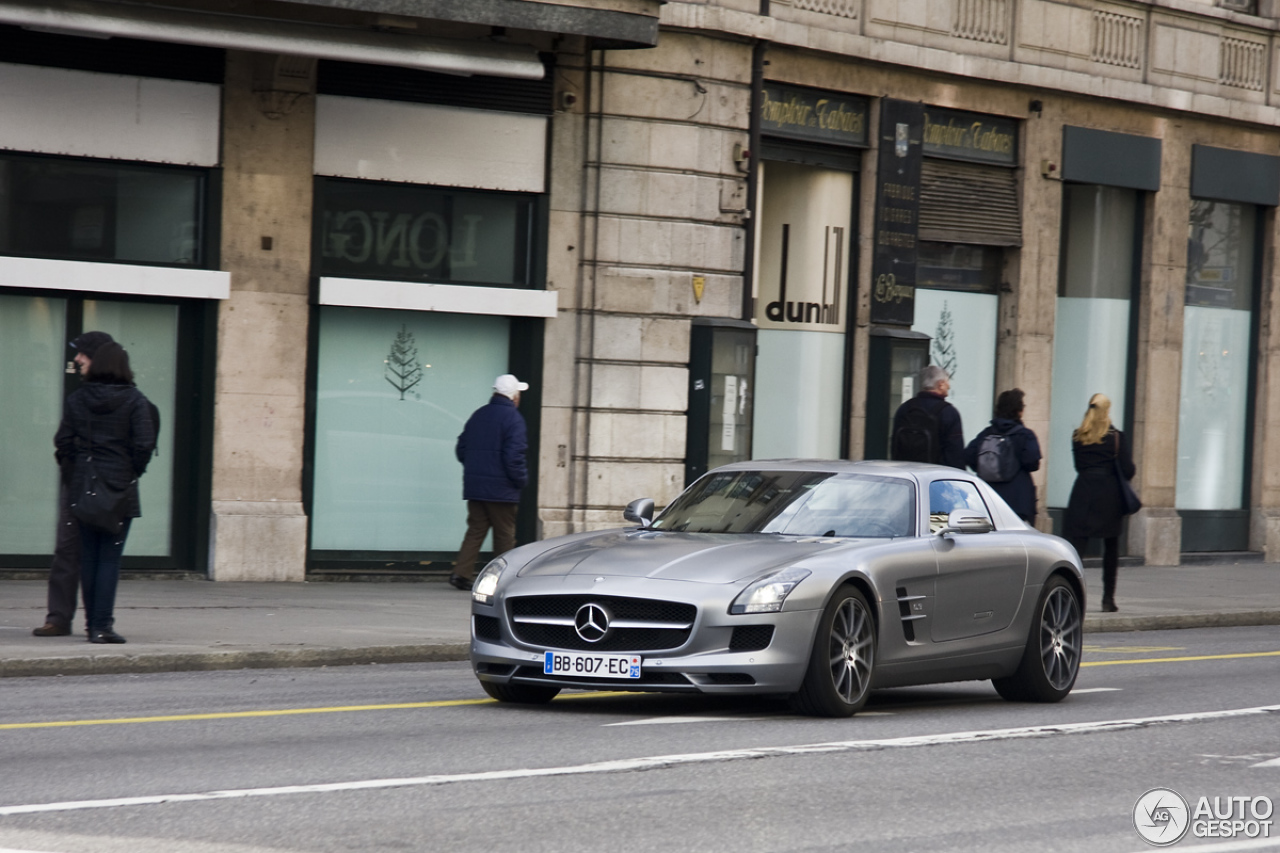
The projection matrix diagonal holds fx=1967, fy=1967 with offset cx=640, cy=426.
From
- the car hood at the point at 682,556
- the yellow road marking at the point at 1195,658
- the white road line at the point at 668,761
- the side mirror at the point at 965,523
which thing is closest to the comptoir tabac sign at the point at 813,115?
the yellow road marking at the point at 1195,658

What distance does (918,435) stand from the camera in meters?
16.5

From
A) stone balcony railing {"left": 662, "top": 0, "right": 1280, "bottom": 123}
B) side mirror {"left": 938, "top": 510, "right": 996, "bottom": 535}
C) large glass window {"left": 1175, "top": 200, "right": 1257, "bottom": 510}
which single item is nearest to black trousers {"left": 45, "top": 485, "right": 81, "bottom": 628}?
side mirror {"left": 938, "top": 510, "right": 996, "bottom": 535}

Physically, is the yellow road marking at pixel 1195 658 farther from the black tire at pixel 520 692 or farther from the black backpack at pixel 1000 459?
the black tire at pixel 520 692

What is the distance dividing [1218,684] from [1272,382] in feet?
48.6

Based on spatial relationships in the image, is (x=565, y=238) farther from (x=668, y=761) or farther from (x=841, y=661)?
(x=668, y=761)

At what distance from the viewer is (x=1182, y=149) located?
2480cm

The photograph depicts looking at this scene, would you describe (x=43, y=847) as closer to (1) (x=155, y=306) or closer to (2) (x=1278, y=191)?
(1) (x=155, y=306)

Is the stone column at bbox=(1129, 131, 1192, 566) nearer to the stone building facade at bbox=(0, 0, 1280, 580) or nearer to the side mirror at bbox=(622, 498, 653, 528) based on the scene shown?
the stone building facade at bbox=(0, 0, 1280, 580)

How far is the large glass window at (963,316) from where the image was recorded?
73.9 feet

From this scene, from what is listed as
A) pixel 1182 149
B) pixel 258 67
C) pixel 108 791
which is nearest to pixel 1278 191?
pixel 1182 149

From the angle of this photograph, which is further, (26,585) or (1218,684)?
(26,585)

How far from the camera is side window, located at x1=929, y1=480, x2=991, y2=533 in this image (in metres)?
10.7

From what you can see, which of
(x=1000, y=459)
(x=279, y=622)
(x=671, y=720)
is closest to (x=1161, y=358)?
(x=1000, y=459)

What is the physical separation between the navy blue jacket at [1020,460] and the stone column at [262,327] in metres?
5.96
